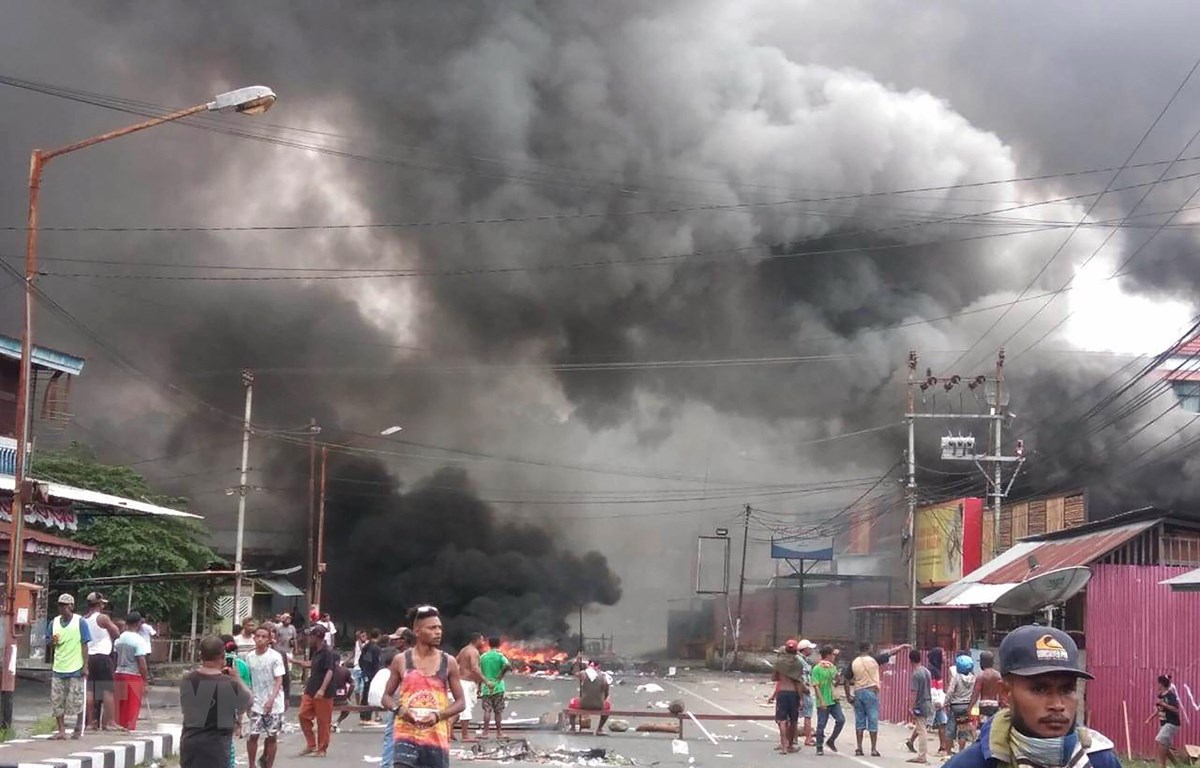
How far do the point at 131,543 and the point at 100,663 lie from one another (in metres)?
21.0

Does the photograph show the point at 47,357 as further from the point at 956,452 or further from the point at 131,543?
the point at 956,452

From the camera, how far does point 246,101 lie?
Answer: 13094 mm

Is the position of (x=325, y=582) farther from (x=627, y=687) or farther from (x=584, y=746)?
(x=584, y=746)

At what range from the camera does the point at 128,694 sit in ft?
47.1

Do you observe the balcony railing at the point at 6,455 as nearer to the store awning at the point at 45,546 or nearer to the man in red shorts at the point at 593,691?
→ the store awning at the point at 45,546

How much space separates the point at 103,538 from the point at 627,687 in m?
13.8

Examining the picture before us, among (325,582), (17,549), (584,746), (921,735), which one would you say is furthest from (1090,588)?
(325,582)

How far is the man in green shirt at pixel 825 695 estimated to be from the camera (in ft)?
53.5

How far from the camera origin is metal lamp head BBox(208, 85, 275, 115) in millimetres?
12961

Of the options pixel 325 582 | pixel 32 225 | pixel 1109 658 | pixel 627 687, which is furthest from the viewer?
pixel 325 582

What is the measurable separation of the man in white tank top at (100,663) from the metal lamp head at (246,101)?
5261 millimetres

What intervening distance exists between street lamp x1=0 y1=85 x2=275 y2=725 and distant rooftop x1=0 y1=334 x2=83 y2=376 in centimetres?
1448

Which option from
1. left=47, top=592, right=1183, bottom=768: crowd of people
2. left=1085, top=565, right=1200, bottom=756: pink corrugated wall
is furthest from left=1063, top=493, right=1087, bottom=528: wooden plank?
left=1085, top=565, right=1200, bottom=756: pink corrugated wall

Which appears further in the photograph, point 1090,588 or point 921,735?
point 1090,588
